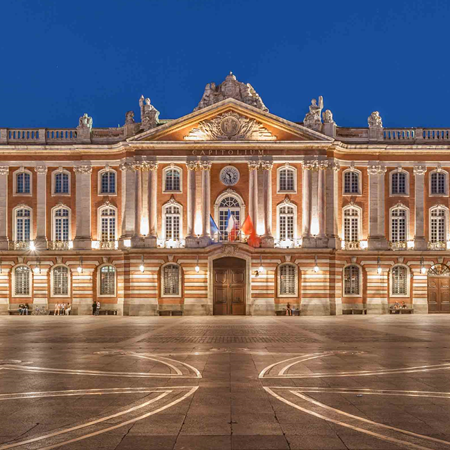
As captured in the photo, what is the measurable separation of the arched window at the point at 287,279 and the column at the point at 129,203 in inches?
500

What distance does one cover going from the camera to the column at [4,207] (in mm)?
55781

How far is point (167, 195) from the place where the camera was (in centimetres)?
5475

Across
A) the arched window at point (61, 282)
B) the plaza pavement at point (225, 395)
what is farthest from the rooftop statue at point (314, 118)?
the plaza pavement at point (225, 395)

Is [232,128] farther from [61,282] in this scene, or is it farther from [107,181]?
[61,282]

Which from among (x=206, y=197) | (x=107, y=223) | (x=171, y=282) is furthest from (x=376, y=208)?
(x=107, y=223)

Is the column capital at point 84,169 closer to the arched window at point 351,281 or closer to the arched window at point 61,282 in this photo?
the arched window at point 61,282

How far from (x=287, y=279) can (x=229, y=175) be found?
9.94m

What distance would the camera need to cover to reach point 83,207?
183 ft

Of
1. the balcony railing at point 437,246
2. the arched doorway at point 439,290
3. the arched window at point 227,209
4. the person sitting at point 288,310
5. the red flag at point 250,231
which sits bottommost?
the person sitting at point 288,310

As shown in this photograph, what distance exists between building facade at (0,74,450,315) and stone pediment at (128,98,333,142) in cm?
12

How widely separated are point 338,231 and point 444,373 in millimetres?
37948

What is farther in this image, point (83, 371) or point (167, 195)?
point (167, 195)

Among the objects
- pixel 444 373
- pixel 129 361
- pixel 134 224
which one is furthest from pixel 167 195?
pixel 444 373

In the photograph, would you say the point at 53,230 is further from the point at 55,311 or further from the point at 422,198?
the point at 422,198
